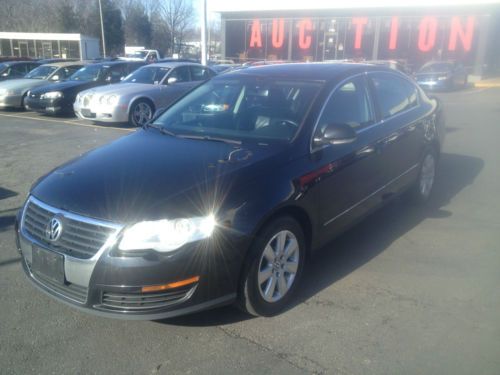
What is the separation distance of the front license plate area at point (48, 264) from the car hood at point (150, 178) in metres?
0.30

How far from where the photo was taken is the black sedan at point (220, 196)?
2.72 m

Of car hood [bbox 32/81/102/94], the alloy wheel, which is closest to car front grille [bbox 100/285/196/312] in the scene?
the alloy wheel

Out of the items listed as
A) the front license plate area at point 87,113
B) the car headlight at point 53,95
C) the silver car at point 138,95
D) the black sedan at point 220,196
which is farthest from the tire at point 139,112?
the black sedan at point 220,196

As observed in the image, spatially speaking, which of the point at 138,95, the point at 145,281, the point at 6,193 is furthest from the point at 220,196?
the point at 138,95

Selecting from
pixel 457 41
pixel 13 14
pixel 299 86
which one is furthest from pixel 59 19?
pixel 299 86

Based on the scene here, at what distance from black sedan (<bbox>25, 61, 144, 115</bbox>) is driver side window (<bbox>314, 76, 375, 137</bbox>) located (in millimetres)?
10748

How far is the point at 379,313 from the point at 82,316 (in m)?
2.12

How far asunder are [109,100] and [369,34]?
26.9 metres

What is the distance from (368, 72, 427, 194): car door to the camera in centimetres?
453

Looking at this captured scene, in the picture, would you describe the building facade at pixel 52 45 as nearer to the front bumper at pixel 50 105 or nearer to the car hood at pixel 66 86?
the car hood at pixel 66 86

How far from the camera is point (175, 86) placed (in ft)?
39.4

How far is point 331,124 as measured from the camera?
359 centimetres

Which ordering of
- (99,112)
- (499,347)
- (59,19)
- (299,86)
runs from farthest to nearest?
(59,19)
(99,112)
(299,86)
(499,347)

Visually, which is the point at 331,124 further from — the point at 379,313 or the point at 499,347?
the point at 499,347
